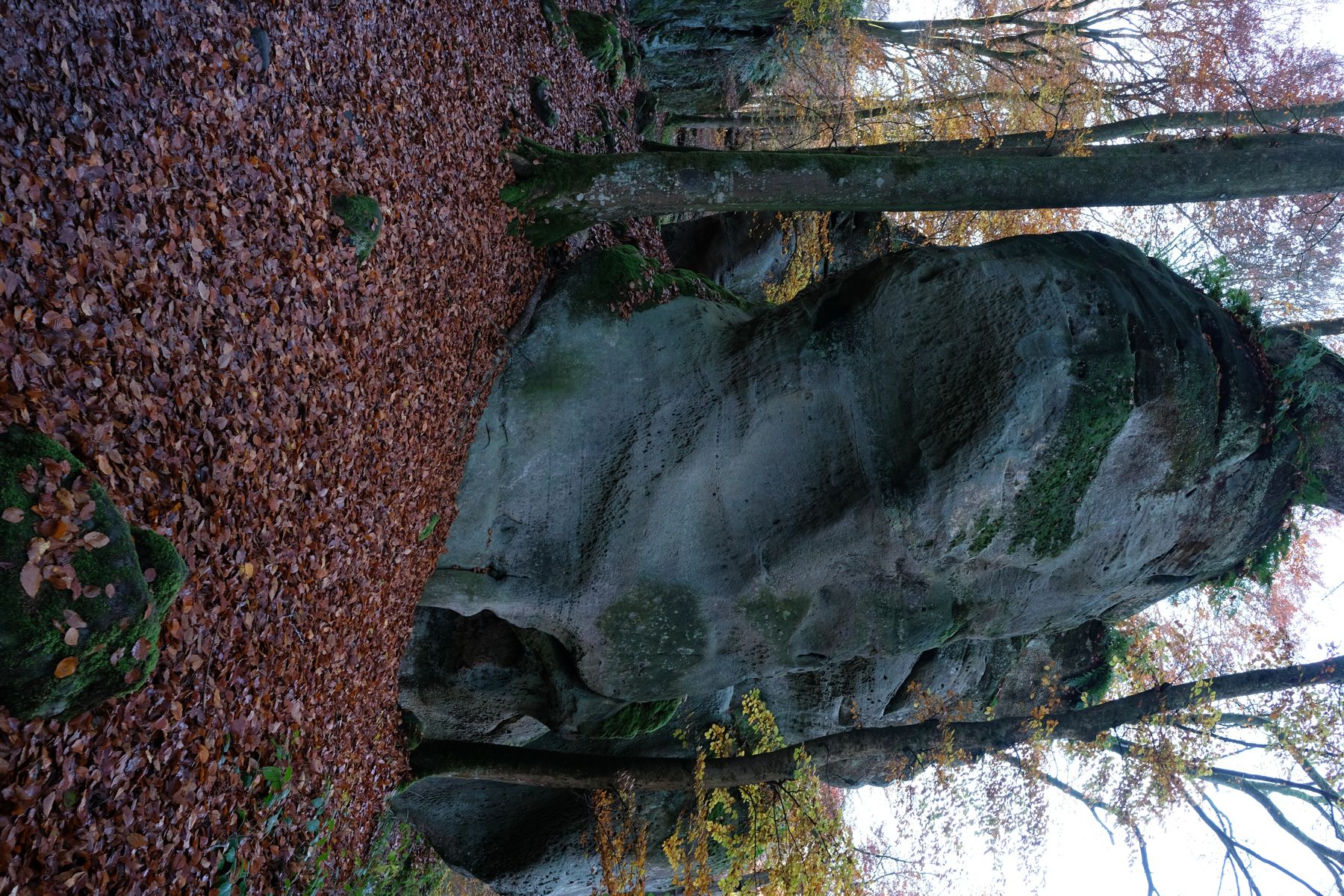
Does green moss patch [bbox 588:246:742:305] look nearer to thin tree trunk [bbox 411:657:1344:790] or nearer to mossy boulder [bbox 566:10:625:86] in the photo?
mossy boulder [bbox 566:10:625:86]

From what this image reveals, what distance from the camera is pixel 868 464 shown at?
7.72m

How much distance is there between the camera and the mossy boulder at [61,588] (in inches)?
133

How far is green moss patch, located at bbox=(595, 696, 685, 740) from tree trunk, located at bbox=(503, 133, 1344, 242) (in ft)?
18.3

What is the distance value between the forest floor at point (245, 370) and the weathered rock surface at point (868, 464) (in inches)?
39.1

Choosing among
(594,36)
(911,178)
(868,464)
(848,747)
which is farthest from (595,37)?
(848,747)

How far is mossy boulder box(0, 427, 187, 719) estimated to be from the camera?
3.37 meters

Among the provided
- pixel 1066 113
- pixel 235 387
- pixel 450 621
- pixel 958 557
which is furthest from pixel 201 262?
pixel 1066 113

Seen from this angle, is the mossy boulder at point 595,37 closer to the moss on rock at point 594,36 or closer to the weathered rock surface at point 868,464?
the moss on rock at point 594,36

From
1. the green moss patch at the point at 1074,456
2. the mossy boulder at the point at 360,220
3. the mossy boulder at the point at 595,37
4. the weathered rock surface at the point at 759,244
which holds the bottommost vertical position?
the weathered rock surface at the point at 759,244

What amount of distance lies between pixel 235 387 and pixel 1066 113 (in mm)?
13241

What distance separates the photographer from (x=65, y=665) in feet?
11.4

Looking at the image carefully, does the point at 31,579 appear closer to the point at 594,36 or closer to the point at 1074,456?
the point at 1074,456

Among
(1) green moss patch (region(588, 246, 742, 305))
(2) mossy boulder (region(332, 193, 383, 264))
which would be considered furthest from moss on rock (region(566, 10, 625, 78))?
(2) mossy boulder (region(332, 193, 383, 264))

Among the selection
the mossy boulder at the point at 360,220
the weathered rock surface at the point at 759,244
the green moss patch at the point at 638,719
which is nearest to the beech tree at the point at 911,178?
the mossy boulder at the point at 360,220
